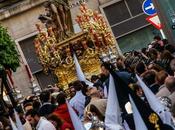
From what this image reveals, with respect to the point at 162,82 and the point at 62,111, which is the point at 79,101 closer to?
the point at 62,111

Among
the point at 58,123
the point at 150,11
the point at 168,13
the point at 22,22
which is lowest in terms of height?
the point at 58,123

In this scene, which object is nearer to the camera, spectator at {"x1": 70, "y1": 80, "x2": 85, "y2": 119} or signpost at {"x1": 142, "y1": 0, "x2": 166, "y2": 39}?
spectator at {"x1": 70, "y1": 80, "x2": 85, "y2": 119}

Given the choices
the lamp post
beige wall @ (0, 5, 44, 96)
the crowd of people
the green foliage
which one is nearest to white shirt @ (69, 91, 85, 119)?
the crowd of people

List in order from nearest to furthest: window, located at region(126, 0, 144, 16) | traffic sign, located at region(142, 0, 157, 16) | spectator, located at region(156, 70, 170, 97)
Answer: spectator, located at region(156, 70, 170, 97) < traffic sign, located at region(142, 0, 157, 16) < window, located at region(126, 0, 144, 16)

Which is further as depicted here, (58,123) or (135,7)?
(135,7)

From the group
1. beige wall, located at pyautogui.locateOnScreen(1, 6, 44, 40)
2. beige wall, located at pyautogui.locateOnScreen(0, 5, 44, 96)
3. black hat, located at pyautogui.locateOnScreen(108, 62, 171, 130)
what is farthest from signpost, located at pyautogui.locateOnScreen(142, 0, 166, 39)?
beige wall, located at pyautogui.locateOnScreen(1, 6, 44, 40)

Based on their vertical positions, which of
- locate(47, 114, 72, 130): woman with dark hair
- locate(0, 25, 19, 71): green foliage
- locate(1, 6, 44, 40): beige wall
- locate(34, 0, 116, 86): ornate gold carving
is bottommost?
locate(47, 114, 72, 130): woman with dark hair

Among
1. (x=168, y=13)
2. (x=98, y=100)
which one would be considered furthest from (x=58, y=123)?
(x=168, y=13)

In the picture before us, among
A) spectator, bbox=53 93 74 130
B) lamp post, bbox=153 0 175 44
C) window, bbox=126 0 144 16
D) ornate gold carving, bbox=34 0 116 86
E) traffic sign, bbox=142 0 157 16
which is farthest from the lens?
window, bbox=126 0 144 16

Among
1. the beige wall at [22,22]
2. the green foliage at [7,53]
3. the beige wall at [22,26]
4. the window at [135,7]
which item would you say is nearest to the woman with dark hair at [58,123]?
the green foliage at [7,53]

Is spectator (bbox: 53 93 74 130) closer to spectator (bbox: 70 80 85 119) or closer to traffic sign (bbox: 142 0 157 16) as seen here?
spectator (bbox: 70 80 85 119)

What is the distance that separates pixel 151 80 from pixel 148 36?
21826 mm

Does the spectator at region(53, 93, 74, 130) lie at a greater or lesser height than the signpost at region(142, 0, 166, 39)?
lesser

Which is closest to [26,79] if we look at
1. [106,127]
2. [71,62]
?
[71,62]
